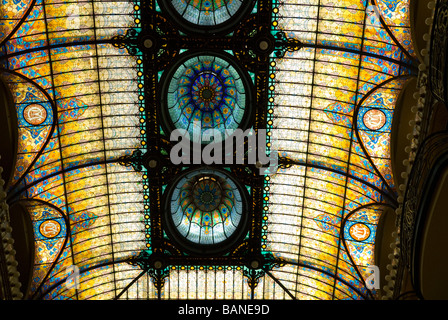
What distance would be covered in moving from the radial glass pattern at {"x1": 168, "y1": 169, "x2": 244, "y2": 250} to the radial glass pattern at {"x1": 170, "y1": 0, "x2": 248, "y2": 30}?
8.14 m

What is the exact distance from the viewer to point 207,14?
28062 mm

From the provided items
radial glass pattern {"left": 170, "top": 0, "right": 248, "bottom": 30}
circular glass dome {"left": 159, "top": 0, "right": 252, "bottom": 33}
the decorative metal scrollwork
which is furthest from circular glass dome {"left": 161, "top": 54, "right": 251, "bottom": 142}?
the decorative metal scrollwork

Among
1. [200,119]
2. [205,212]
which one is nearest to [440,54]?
[200,119]

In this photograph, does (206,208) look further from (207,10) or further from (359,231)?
(207,10)

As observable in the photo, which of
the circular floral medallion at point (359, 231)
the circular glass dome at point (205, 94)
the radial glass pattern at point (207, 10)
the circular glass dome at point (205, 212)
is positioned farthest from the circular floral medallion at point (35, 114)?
the circular floral medallion at point (359, 231)

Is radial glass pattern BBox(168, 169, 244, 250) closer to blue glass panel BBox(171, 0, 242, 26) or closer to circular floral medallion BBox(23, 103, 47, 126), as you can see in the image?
circular floral medallion BBox(23, 103, 47, 126)

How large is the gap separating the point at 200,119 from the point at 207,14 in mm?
5489

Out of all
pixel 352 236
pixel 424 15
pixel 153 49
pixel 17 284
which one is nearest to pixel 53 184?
pixel 17 284

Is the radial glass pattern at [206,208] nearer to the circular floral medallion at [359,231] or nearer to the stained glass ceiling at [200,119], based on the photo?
the stained glass ceiling at [200,119]

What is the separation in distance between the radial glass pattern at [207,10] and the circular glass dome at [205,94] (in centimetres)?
167

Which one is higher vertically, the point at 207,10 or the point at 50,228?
the point at 207,10

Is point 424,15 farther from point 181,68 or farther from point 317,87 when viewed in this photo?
point 181,68

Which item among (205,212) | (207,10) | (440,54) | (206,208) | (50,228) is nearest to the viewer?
(440,54)
